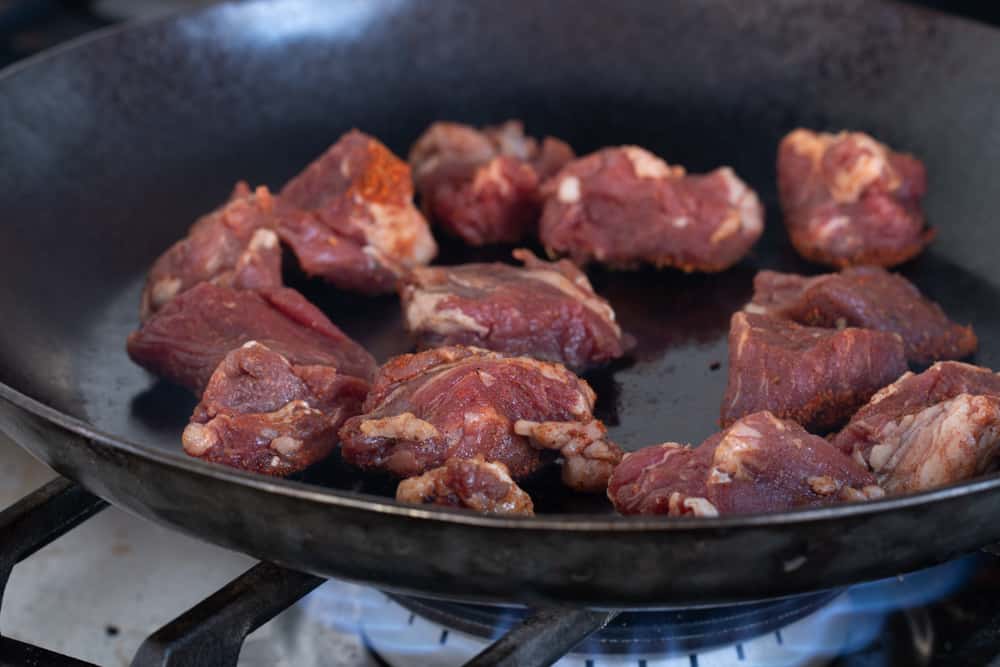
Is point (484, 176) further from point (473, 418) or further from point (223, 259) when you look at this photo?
point (473, 418)

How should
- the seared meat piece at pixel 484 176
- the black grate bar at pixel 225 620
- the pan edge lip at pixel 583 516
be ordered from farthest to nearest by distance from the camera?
the seared meat piece at pixel 484 176
the black grate bar at pixel 225 620
the pan edge lip at pixel 583 516

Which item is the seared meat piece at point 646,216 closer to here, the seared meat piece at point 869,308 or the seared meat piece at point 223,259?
the seared meat piece at point 869,308

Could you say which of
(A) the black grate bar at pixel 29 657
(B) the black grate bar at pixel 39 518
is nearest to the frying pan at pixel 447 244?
(B) the black grate bar at pixel 39 518

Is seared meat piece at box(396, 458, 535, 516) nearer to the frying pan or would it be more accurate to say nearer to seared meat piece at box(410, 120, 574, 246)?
the frying pan

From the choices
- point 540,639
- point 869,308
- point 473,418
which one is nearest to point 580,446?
point 473,418

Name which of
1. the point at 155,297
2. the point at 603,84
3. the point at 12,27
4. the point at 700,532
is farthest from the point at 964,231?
the point at 12,27

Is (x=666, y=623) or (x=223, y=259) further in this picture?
(x=223, y=259)
